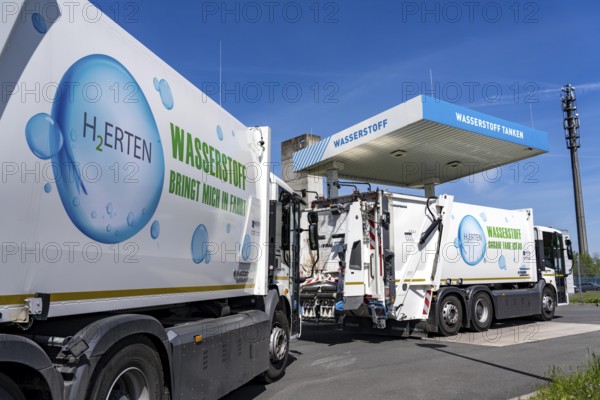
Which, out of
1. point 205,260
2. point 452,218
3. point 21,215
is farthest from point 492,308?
point 21,215

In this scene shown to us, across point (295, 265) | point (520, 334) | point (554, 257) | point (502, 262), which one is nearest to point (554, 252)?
point (554, 257)

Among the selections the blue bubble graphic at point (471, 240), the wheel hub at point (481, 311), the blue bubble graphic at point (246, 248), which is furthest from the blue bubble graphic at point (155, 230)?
the wheel hub at point (481, 311)

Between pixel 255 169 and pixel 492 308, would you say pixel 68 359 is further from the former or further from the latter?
pixel 492 308

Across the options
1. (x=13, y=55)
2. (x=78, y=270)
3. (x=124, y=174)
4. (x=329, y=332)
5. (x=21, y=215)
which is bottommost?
(x=329, y=332)

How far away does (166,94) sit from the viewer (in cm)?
441

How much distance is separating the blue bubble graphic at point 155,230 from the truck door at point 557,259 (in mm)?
14286

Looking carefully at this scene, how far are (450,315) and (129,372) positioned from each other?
9188 mm

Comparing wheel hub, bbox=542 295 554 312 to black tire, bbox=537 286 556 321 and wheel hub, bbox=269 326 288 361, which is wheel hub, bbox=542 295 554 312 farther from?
wheel hub, bbox=269 326 288 361

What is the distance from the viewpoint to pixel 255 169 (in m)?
6.50

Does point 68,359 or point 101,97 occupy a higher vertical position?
point 101,97

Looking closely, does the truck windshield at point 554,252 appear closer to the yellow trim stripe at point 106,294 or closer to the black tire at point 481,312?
the black tire at point 481,312

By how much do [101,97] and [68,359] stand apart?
1.78 meters

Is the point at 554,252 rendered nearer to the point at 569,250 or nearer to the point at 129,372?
the point at 569,250

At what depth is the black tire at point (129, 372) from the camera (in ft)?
10.6
